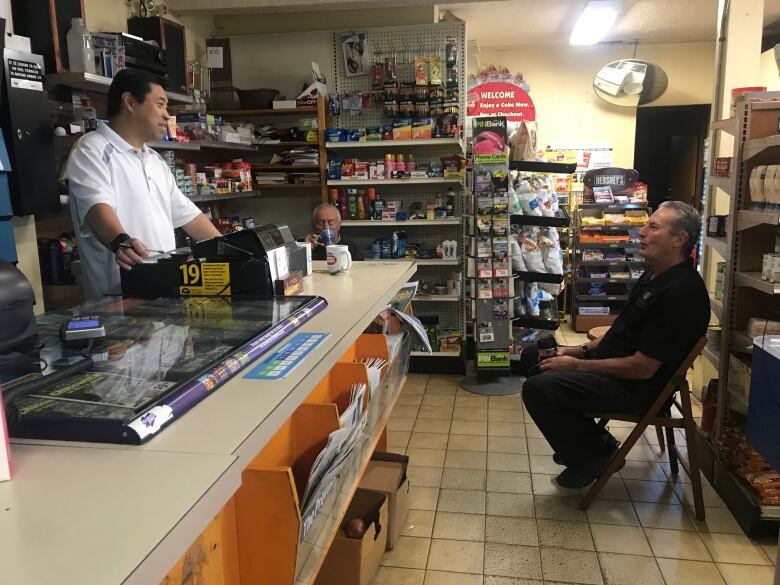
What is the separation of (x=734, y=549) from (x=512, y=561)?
3.15ft

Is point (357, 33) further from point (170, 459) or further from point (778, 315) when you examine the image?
point (170, 459)

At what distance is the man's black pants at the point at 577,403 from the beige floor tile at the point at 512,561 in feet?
1.96

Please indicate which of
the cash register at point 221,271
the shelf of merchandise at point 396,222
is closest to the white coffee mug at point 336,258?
the cash register at point 221,271

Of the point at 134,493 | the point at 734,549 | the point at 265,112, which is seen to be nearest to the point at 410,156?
the point at 265,112

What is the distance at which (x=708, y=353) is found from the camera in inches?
131

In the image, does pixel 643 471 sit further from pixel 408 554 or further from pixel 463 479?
pixel 408 554

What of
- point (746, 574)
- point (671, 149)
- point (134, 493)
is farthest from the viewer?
point (671, 149)

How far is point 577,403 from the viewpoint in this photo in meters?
3.05

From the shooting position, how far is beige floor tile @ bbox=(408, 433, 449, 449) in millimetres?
3834

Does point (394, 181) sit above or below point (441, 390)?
above

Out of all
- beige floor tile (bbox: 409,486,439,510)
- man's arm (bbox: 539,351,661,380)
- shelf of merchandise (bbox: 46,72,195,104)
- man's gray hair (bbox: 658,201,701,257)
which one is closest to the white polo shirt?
shelf of merchandise (bbox: 46,72,195,104)

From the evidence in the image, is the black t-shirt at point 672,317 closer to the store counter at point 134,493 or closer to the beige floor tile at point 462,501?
the beige floor tile at point 462,501

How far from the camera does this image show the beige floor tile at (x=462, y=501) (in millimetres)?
3082

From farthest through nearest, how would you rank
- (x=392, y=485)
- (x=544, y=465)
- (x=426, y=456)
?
1. (x=426, y=456)
2. (x=544, y=465)
3. (x=392, y=485)
